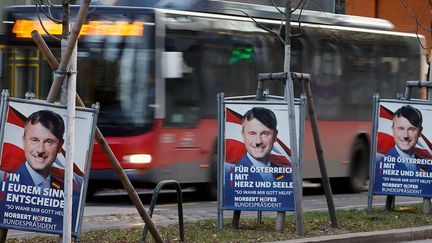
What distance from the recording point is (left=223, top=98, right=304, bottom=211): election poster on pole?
1263 cm

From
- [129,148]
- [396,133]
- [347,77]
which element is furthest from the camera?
[347,77]

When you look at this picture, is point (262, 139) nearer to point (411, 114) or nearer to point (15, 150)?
point (411, 114)

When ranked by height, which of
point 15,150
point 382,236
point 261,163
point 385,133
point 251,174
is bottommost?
point 382,236

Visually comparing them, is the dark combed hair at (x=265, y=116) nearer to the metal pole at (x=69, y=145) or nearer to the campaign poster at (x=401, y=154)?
the campaign poster at (x=401, y=154)

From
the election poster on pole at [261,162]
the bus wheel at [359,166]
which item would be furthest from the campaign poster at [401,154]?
the bus wheel at [359,166]

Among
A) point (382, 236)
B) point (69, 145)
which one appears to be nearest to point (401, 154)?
point (382, 236)

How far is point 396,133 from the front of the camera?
1541 centimetres

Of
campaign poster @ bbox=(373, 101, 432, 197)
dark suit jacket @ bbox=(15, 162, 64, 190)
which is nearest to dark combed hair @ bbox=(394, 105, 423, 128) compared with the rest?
campaign poster @ bbox=(373, 101, 432, 197)

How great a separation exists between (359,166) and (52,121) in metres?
13.4

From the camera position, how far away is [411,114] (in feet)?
50.9

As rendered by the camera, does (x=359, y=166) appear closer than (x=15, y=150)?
No

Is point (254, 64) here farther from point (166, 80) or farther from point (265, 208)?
point (265, 208)

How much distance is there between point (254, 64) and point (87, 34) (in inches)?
136

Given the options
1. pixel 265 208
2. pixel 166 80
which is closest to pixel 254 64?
pixel 166 80
